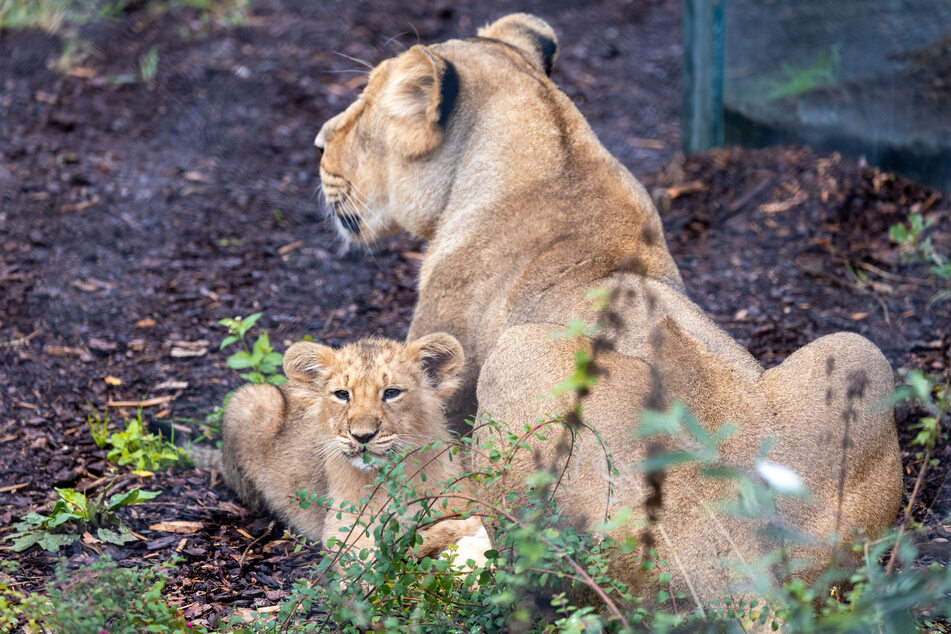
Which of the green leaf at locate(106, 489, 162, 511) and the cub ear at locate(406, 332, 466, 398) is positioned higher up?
the cub ear at locate(406, 332, 466, 398)

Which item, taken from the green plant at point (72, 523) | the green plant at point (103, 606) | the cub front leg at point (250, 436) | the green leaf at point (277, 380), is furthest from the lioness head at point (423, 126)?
the green plant at point (103, 606)

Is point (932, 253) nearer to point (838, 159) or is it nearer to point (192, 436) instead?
point (838, 159)

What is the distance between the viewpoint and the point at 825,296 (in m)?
5.91

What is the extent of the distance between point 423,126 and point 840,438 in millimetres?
2231

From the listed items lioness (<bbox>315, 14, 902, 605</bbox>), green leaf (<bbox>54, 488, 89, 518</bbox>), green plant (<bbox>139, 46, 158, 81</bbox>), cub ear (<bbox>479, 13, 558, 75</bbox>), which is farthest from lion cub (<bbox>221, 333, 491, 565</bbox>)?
green plant (<bbox>139, 46, 158, 81</bbox>)

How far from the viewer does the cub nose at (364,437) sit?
380 centimetres

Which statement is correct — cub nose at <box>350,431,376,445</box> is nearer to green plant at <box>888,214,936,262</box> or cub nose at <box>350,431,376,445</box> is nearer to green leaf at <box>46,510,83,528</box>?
green leaf at <box>46,510,83,528</box>

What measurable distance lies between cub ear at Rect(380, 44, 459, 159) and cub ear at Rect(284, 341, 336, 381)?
0.97 m

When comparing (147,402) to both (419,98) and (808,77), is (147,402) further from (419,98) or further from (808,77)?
(808,77)

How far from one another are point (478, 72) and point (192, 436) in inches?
89.4

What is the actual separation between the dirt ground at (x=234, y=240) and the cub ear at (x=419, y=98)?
5.83 feet

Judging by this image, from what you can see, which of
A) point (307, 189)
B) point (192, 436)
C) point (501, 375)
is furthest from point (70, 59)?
point (501, 375)

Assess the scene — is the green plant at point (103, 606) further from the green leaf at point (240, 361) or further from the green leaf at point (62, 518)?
the green leaf at point (240, 361)

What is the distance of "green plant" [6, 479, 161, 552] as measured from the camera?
3.89 metres
